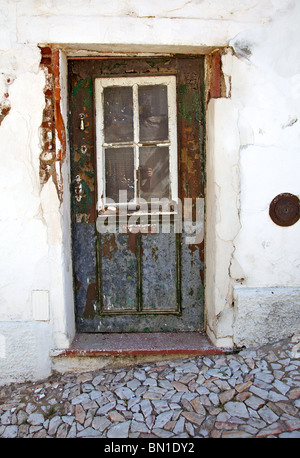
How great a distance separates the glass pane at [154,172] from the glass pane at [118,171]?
8 centimetres

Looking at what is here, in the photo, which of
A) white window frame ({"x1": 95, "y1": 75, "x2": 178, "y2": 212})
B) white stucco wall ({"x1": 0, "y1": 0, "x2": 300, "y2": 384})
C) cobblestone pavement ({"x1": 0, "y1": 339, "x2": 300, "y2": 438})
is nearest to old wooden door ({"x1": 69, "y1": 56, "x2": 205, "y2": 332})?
white window frame ({"x1": 95, "y1": 75, "x2": 178, "y2": 212})

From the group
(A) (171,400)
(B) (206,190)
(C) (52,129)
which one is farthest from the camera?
(B) (206,190)

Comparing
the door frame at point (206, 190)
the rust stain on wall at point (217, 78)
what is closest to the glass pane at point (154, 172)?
the door frame at point (206, 190)

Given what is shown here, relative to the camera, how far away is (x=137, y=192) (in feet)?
9.18

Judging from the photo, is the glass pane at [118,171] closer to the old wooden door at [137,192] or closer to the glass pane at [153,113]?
the old wooden door at [137,192]

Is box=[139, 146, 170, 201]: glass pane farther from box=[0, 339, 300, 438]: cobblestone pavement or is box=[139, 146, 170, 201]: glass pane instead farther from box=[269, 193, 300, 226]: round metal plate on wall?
box=[0, 339, 300, 438]: cobblestone pavement

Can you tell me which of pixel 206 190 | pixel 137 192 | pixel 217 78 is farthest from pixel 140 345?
pixel 217 78

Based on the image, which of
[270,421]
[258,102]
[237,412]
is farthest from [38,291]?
[258,102]

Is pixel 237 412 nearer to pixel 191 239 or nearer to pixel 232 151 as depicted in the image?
pixel 191 239

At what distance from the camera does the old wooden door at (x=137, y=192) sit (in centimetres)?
271

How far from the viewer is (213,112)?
2.50m

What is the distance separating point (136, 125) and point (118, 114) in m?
0.16

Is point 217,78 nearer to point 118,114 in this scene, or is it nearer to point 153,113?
point 153,113

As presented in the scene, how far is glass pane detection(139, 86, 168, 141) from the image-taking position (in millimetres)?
2727
